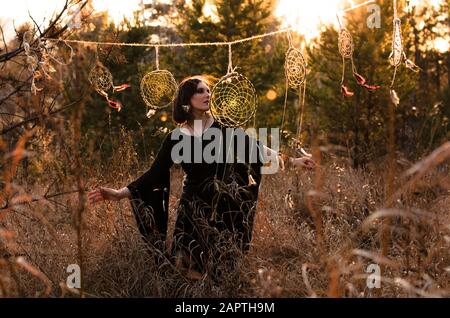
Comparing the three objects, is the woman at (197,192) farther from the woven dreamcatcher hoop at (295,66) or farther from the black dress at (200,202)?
the woven dreamcatcher hoop at (295,66)

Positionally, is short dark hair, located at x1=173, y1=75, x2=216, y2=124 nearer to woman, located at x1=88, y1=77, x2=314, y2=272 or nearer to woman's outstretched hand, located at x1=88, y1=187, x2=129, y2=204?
woman, located at x1=88, y1=77, x2=314, y2=272

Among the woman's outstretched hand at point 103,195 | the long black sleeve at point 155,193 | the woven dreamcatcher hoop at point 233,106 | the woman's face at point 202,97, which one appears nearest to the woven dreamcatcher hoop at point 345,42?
the woven dreamcatcher hoop at point 233,106

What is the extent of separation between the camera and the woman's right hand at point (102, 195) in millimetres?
3342

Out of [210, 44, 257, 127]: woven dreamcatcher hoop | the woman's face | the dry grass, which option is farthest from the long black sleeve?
[210, 44, 257, 127]: woven dreamcatcher hoop

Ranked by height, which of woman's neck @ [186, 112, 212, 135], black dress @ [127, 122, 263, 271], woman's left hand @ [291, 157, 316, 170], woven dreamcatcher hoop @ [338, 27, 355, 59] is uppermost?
woven dreamcatcher hoop @ [338, 27, 355, 59]

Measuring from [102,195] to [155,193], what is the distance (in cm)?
55

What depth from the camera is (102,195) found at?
3395mm

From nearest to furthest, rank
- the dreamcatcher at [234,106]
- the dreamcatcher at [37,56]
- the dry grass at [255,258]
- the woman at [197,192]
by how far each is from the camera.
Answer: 1. the dry grass at [255,258]
2. the dreamcatcher at [37,56]
3. the dreamcatcher at [234,106]
4. the woman at [197,192]

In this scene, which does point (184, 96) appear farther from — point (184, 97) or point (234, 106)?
point (234, 106)

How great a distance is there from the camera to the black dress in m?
3.52

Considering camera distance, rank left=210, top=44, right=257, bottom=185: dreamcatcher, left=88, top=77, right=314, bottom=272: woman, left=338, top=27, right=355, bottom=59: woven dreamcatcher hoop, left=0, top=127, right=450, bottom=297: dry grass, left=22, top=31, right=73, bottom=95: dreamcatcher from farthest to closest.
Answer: left=338, top=27, right=355, bottom=59: woven dreamcatcher hoop → left=88, top=77, right=314, bottom=272: woman → left=210, top=44, right=257, bottom=185: dreamcatcher → left=22, top=31, right=73, bottom=95: dreamcatcher → left=0, top=127, right=450, bottom=297: dry grass

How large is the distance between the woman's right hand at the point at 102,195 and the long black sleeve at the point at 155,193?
0.21 m
